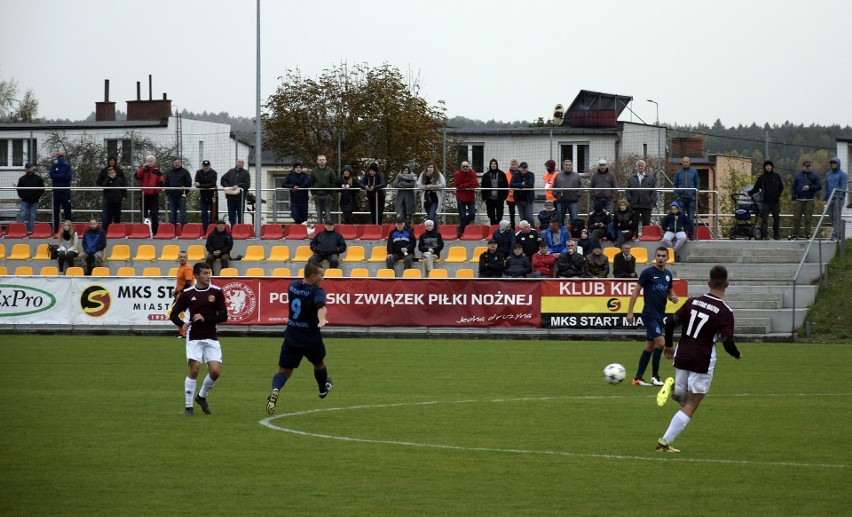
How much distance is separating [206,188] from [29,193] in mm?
6081

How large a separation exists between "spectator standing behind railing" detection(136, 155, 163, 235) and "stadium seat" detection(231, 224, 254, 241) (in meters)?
2.27

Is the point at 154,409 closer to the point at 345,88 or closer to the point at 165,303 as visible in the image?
the point at 165,303

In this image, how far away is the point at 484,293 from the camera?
27.4 meters

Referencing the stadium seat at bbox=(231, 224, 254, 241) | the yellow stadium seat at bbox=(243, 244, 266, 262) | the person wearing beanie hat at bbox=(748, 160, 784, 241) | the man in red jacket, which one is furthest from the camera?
the stadium seat at bbox=(231, 224, 254, 241)

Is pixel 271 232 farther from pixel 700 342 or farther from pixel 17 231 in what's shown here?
pixel 700 342

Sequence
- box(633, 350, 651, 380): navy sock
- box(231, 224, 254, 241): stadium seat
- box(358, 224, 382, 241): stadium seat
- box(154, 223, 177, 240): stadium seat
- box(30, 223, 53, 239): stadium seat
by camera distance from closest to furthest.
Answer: box(633, 350, 651, 380): navy sock → box(358, 224, 382, 241): stadium seat → box(154, 223, 177, 240): stadium seat → box(231, 224, 254, 241): stadium seat → box(30, 223, 53, 239): stadium seat

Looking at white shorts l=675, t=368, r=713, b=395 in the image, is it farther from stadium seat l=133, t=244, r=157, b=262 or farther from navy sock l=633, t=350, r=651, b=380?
stadium seat l=133, t=244, r=157, b=262

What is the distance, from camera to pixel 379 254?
31.6 meters

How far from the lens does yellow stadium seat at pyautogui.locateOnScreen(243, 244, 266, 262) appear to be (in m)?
31.9

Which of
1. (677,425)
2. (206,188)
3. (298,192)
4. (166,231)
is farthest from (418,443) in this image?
(166,231)

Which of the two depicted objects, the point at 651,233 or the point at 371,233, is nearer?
the point at 651,233

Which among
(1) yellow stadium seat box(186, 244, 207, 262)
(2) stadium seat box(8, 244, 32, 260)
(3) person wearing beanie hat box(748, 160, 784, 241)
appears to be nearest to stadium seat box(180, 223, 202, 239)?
(1) yellow stadium seat box(186, 244, 207, 262)

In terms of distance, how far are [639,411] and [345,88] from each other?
39.5 m

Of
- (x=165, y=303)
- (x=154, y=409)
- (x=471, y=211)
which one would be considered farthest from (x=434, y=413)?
(x=471, y=211)
